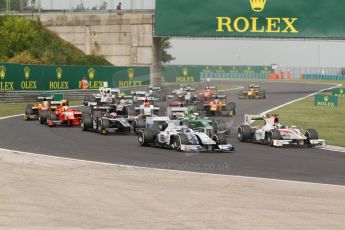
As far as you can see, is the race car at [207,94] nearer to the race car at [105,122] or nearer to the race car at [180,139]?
the race car at [105,122]

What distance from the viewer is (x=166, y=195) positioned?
13.2 meters

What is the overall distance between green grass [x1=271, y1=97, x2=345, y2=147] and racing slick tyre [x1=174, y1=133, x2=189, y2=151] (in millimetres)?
5729

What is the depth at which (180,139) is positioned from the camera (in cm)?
2106

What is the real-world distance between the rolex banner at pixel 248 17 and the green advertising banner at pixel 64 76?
4.14m

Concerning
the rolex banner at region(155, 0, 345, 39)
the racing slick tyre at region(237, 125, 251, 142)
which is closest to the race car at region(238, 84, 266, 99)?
the rolex banner at region(155, 0, 345, 39)

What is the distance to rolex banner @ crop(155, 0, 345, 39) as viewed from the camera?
183 ft

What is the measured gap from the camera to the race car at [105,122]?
88.0 feet

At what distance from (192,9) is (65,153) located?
37.3 meters

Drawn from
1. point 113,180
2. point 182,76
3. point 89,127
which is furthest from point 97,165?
point 182,76

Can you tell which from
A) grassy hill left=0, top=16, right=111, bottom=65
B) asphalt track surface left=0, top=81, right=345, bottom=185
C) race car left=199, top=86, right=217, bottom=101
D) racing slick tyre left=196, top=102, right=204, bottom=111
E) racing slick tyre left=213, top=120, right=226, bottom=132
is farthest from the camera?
grassy hill left=0, top=16, right=111, bottom=65

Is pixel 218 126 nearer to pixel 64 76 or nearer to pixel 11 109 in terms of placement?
pixel 11 109

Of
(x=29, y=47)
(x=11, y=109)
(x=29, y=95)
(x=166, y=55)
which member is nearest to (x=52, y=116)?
(x=11, y=109)

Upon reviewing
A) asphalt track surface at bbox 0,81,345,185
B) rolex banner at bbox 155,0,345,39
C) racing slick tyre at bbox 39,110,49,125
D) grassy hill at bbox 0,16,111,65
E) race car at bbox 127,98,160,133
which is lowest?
asphalt track surface at bbox 0,81,345,185

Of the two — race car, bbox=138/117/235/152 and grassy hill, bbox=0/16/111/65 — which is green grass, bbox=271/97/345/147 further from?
grassy hill, bbox=0/16/111/65
